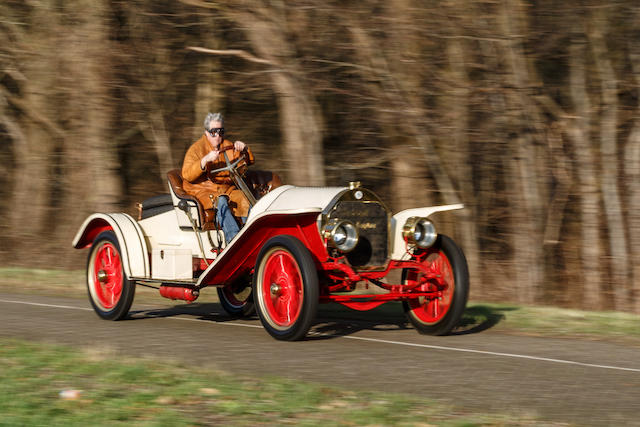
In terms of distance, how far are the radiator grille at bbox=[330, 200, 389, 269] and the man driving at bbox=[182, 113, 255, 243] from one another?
1607 mm

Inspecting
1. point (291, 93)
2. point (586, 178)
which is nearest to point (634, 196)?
point (586, 178)

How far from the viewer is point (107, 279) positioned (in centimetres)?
1048

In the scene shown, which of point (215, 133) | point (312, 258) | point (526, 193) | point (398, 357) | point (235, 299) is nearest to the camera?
point (398, 357)

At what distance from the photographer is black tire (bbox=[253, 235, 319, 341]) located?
7996 millimetres

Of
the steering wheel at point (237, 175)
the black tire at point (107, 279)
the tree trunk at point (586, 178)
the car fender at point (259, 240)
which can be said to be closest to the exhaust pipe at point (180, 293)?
the car fender at point (259, 240)

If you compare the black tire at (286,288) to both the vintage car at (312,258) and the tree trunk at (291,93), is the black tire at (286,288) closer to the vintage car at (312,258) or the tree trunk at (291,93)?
the vintage car at (312,258)

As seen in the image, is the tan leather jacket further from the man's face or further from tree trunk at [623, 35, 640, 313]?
tree trunk at [623, 35, 640, 313]

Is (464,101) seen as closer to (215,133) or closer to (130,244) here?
(215,133)

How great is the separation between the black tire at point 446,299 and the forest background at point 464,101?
14.9 feet

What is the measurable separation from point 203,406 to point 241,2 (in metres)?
8.97

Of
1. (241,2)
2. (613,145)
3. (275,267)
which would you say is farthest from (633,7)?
(275,267)

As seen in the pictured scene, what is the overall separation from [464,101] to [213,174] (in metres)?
4.49

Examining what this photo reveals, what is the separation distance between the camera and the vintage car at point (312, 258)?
27.5ft

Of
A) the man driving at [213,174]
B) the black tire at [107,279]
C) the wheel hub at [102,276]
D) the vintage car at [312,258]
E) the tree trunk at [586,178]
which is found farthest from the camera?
the tree trunk at [586,178]
